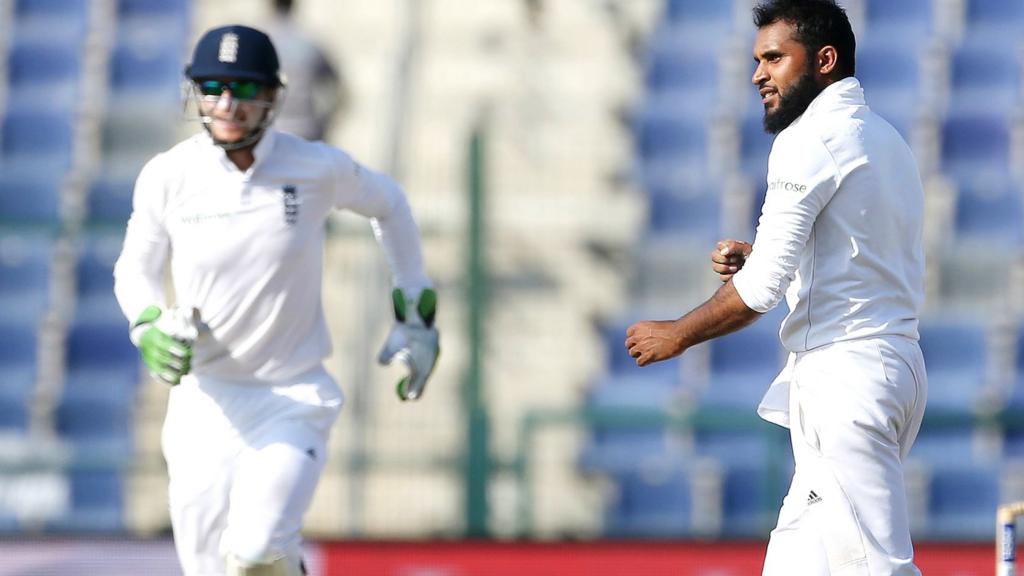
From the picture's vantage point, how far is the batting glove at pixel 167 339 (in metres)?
4.68

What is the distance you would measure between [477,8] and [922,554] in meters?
4.68

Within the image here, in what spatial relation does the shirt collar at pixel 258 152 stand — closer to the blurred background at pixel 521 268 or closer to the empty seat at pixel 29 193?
the blurred background at pixel 521 268

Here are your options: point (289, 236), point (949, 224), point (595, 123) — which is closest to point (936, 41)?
point (949, 224)

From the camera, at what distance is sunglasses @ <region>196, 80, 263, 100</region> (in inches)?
190

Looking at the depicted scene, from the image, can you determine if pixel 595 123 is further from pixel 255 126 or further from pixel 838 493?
pixel 838 493

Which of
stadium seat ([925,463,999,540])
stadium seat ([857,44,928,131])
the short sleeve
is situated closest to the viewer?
the short sleeve

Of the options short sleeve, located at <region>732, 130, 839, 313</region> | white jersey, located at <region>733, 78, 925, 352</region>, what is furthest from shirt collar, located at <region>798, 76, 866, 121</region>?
short sleeve, located at <region>732, 130, 839, 313</region>

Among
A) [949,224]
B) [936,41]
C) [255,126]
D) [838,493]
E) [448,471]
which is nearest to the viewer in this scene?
[838,493]

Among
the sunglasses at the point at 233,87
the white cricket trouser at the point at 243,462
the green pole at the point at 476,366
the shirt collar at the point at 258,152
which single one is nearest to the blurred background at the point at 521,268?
the green pole at the point at 476,366

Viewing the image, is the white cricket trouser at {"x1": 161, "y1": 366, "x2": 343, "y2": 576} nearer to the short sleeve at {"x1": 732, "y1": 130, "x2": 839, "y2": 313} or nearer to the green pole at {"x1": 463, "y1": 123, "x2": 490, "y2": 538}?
the short sleeve at {"x1": 732, "y1": 130, "x2": 839, "y2": 313}

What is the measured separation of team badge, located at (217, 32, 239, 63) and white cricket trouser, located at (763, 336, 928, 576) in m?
1.92

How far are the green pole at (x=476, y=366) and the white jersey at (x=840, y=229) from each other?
13.0 ft

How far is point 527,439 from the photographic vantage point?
26.0ft

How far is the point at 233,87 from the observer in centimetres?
483
